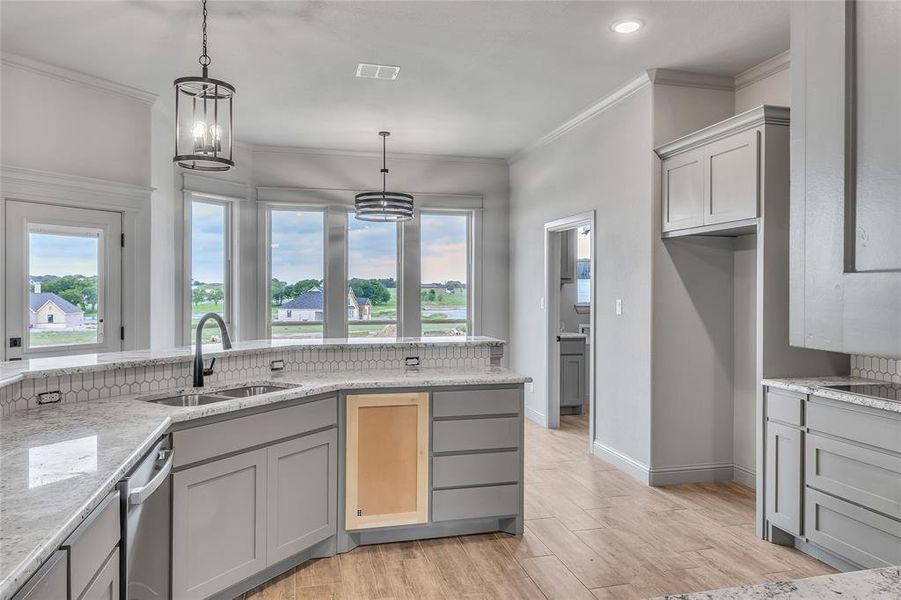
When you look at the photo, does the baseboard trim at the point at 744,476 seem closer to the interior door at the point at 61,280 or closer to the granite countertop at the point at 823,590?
the granite countertop at the point at 823,590

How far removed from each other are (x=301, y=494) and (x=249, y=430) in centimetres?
49

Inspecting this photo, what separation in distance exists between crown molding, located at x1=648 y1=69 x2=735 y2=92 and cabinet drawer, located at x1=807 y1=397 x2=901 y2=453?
7.91ft

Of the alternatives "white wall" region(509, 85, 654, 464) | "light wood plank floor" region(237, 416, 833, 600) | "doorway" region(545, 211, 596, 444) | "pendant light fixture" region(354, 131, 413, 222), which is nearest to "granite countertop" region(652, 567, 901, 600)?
"light wood plank floor" region(237, 416, 833, 600)

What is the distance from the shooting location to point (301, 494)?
2914 millimetres

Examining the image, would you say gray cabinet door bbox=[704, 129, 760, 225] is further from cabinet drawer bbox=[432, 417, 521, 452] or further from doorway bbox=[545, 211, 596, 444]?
cabinet drawer bbox=[432, 417, 521, 452]

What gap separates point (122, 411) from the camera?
7.82 ft

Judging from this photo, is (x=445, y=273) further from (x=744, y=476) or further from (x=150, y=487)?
(x=150, y=487)

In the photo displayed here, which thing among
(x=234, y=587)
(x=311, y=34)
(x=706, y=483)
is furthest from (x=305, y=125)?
(x=706, y=483)

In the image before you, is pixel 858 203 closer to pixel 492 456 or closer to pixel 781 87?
pixel 492 456

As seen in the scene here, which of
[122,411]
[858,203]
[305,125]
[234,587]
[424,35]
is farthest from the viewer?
[305,125]

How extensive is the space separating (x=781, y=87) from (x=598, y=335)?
225 centimetres

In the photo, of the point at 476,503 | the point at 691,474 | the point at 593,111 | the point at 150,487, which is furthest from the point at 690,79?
the point at 150,487

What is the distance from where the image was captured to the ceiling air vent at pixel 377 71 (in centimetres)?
414

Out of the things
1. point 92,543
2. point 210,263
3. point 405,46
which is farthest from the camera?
point 210,263
